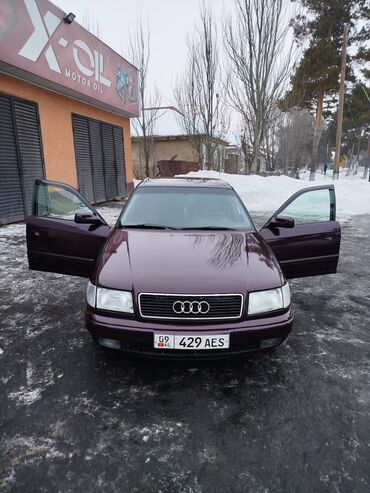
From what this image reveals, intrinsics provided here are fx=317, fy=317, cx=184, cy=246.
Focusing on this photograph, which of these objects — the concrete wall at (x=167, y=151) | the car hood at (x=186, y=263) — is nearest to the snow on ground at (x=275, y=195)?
the car hood at (x=186, y=263)

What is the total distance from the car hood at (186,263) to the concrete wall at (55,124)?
6.59 metres

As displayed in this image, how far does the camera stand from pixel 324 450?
1.76 metres

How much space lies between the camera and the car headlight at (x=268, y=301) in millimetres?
2154

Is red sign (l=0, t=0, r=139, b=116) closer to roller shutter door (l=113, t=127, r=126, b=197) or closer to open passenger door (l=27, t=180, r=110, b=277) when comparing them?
roller shutter door (l=113, t=127, r=126, b=197)

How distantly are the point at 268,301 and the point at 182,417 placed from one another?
0.94 metres

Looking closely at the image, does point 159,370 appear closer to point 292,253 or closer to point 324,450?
point 324,450

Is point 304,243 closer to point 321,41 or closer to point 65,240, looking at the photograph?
point 65,240

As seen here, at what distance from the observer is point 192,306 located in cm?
207

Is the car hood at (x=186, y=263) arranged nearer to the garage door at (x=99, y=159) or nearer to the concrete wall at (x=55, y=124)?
the concrete wall at (x=55, y=124)

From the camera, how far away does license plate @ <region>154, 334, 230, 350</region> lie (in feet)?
6.71

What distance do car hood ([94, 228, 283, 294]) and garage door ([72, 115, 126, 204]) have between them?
8050 mm

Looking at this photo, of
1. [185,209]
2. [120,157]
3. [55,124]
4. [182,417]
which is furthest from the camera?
[120,157]

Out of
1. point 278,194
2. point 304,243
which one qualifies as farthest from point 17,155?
point 278,194

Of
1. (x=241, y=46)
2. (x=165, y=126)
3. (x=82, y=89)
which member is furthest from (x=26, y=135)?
(x=165, y=126)
